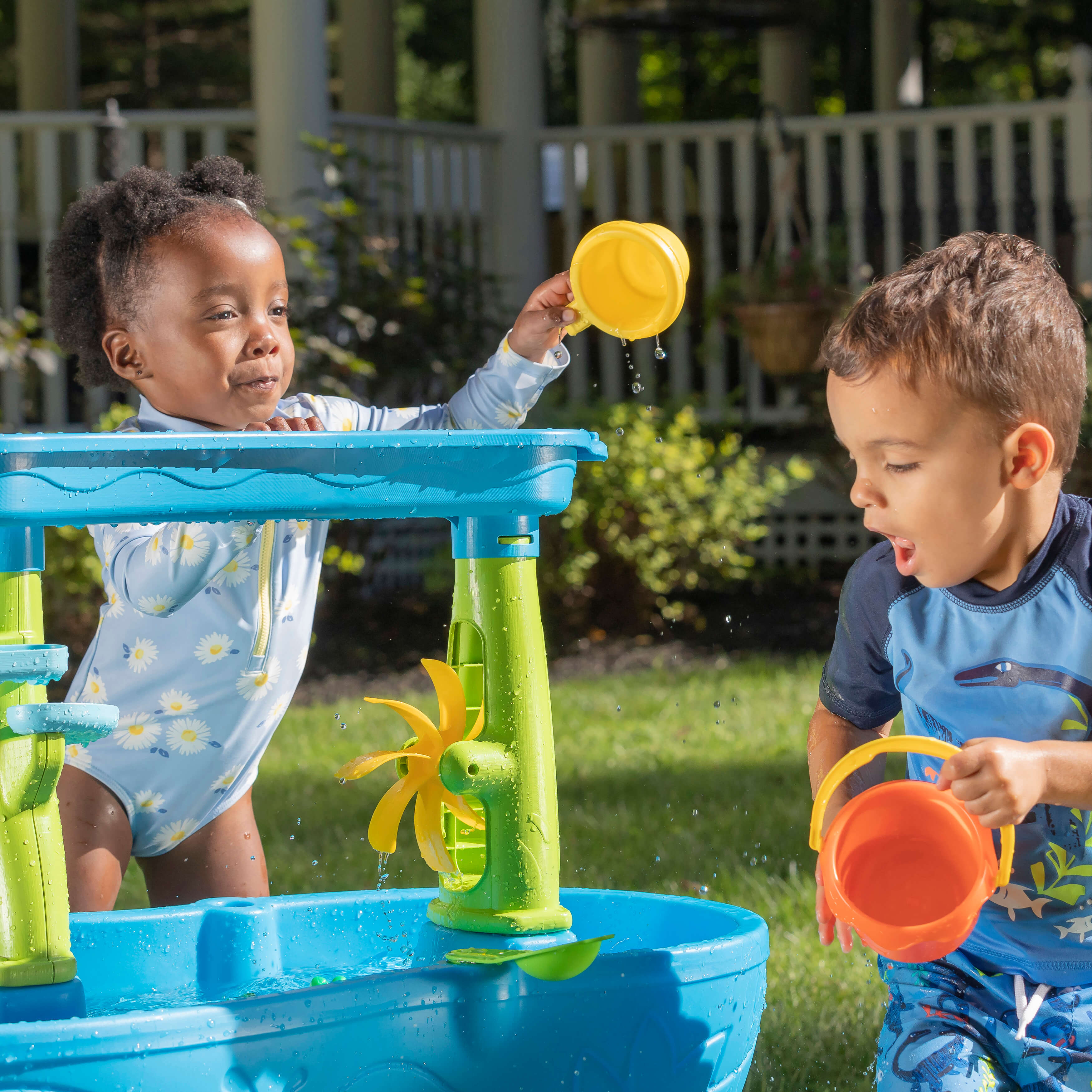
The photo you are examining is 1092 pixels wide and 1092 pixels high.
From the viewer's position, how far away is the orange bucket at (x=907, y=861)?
1.42 metres

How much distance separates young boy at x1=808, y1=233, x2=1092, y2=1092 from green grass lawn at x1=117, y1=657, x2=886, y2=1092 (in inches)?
23.4

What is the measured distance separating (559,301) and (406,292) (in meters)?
4.51

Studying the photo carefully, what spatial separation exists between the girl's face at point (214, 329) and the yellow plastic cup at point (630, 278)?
19.8 inches

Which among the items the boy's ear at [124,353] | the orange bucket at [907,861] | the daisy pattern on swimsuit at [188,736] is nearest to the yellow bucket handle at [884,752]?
the orange bucket at [907,861]

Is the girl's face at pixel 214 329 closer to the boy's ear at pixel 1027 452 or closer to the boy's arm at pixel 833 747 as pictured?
the boy's arm at pixel 833 747

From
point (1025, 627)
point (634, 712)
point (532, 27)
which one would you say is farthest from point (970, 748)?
point (532, 27)

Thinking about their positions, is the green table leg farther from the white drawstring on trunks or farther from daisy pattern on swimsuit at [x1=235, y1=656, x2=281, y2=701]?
daisy pattern on swimsuit at [x1=235, y1=656, x2=281, y2=701]

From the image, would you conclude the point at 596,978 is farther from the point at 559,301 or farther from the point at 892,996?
the point at 559,301

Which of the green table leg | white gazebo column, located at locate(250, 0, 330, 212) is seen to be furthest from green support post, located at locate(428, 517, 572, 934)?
white gazebo column, located at locate(250, 0, 330, 212)

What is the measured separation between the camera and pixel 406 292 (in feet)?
21.8

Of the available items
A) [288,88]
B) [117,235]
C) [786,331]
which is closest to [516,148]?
[288,88]

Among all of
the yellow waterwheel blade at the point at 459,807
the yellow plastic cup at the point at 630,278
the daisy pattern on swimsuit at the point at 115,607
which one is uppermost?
the yellow plastic cup at the point at 630,278

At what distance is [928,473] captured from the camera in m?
1.63

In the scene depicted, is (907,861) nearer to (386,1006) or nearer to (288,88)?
(386,1006)
